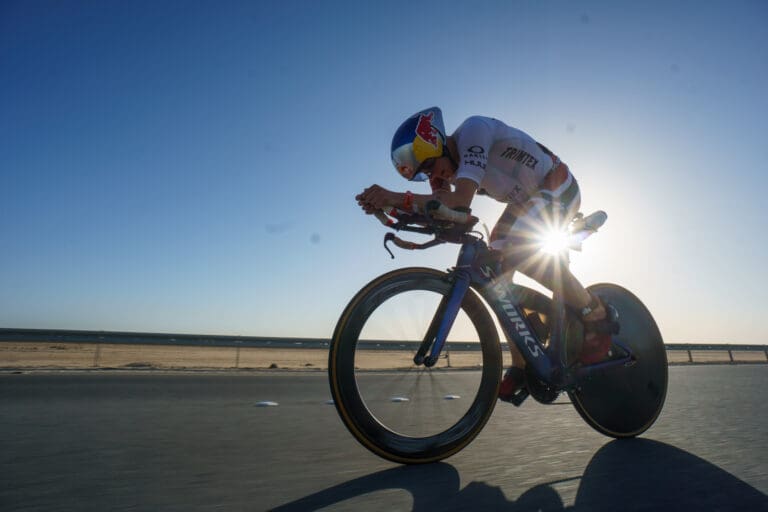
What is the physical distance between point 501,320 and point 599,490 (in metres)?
1.14

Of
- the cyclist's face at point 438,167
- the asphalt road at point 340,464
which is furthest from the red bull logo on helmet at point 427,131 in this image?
the asphalt road at point 340,464

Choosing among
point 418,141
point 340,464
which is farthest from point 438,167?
point 340,464

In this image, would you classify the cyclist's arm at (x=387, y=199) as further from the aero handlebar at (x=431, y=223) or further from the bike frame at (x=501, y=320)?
the bike frame at (x=501, y=320)

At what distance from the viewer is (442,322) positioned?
2.55 metres

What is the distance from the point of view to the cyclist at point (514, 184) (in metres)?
2.85

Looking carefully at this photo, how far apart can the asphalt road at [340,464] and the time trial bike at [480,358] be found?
15 centimetres

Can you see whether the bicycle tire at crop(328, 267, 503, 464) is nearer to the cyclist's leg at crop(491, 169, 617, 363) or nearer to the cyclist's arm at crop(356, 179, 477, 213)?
the cyclist's arm at crop(356, 179, 477, 213)

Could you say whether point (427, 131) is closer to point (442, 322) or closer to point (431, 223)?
point (431, 223)

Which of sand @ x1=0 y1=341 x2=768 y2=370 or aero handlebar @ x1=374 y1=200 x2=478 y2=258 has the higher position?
aero handlebar @ x1=374 y1=200 x2=478 y2=258

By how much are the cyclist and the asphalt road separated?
0.64 metres

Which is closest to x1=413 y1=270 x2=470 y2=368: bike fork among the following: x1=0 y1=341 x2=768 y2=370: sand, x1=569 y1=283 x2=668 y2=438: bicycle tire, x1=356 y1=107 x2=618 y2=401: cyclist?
x1=0 y1=341 x2=768 y2=370: sand

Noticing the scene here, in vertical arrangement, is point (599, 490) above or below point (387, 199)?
below

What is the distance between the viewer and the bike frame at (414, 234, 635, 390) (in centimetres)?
257

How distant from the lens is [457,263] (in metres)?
2.70
